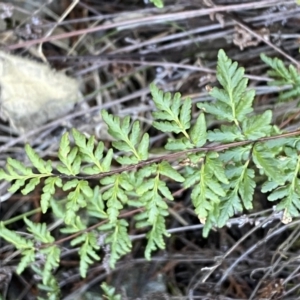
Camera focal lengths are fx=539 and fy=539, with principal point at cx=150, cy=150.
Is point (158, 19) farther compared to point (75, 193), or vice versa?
point (158, 19)

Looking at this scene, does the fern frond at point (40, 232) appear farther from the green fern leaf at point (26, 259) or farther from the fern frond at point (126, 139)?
the fern frond at point (126, 139)

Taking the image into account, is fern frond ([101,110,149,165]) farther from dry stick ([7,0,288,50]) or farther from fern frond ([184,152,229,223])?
dry stick ([7,0,288,50])

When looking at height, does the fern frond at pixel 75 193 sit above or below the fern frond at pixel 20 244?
above

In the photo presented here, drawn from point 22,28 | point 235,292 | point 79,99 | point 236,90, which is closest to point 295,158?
point 236,90

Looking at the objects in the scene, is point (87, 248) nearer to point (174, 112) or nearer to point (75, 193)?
point (75, 193)

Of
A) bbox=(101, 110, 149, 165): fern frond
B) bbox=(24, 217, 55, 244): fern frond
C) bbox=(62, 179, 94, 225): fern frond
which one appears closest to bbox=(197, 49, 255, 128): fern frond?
bbox=(101, 110, 149, 165): fern frond

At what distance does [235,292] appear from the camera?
81.0 inches

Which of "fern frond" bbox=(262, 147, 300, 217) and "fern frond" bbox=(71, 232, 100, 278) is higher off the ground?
"fern frond" bbox=(262, 147, 300, 217)

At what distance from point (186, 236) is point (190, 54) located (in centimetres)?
76

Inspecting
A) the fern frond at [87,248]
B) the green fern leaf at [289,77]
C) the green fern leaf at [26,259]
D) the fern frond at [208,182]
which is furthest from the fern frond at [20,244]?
the green fern leaf at [289,77]

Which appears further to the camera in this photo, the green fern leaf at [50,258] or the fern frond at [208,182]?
the green fern leaf at [50,258]

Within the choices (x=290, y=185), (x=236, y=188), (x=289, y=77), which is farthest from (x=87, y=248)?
(x=289, y=77)

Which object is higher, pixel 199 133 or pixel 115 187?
pixel 199 133

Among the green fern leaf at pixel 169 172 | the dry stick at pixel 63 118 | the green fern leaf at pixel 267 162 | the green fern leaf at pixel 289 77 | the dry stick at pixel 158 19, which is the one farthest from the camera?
the dry stick at pixel 63 118
